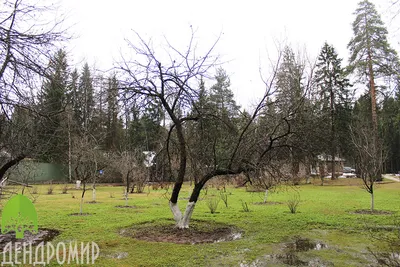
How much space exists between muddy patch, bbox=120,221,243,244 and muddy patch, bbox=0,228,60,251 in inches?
64.7

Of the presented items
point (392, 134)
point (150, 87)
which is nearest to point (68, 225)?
point (150, 87)

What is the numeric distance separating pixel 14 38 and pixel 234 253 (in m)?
5.02

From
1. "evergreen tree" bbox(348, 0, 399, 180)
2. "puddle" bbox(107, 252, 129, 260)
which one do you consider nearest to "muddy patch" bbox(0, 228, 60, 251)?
"puddle" bbox(107, 252, 129, 260)

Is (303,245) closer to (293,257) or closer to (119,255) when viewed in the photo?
(293,257)

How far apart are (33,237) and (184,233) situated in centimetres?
348

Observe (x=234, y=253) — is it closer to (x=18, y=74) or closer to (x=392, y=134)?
(x=18, y=74)

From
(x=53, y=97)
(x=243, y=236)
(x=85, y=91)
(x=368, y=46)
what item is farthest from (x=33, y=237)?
(x=368, y=46)

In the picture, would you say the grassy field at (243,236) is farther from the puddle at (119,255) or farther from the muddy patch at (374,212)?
the muddy patch at (374,212)

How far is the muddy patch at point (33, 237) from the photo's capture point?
22.8ft

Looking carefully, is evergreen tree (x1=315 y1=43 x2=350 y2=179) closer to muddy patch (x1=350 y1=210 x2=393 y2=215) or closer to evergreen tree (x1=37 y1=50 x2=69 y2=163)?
muddy patch (x1=350 y1=210 x2=393 y2=215)

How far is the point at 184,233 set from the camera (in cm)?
785

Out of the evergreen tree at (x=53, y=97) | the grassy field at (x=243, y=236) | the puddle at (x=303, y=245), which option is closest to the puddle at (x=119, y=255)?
the grassy field at (x=243, y=236)

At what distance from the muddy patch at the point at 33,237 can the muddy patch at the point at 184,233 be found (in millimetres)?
1642

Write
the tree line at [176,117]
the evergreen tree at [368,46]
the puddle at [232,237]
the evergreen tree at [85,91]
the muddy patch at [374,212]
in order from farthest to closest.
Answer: the evergreen tree at [368,46] → the muddy patch at [374,212] → the evergreen tree at [85,91] → the puddle at [232,237] → the tree line at [176,117]
